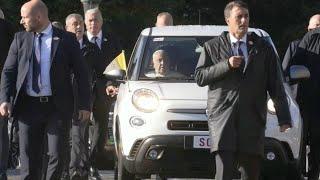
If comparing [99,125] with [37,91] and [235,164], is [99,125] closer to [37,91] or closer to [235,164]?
[37,91]

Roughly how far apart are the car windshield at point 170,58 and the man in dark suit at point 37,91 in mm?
1592

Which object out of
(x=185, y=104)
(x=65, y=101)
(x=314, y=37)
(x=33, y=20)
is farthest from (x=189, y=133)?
(x=314, y=37)

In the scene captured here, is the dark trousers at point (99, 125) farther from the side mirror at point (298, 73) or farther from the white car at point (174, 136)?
the side mirror at point (298, 73)

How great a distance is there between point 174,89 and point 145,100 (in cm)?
34

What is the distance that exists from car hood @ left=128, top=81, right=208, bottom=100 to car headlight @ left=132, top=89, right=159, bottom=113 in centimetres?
6

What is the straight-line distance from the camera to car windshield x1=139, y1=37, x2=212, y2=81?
9.32 m

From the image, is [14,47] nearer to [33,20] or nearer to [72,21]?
[33,20]

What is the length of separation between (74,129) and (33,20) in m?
2.72

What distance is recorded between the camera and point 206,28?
9.90 meters

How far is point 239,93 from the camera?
7102 mm

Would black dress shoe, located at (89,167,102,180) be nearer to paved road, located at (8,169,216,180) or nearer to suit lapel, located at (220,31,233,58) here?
paved road, located at (8,169,216,180)

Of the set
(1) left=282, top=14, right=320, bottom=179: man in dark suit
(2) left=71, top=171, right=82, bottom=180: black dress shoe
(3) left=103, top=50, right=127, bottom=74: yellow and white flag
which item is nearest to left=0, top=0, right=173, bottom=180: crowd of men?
(3) left=103, top=50, right=127, bottom=74: yellow and white flag

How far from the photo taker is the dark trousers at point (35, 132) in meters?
7.75

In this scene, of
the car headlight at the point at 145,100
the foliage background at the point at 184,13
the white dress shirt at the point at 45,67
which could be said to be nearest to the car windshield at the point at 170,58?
the car headlight at the point at 145,100
